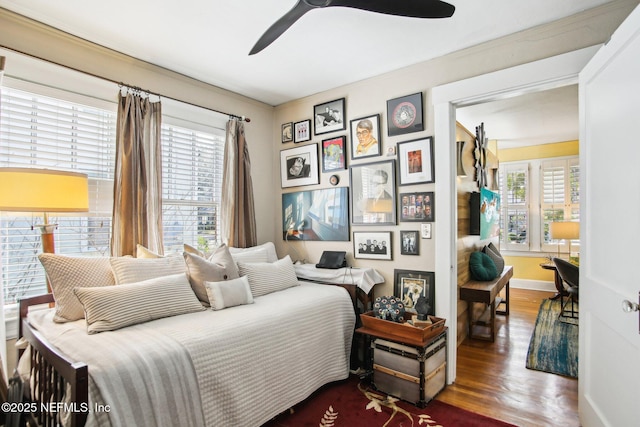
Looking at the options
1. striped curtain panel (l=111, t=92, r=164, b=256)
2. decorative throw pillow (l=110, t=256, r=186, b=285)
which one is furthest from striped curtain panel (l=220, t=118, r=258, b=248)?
decorative throw pillow (l=110, t=256, r=186, b=285)

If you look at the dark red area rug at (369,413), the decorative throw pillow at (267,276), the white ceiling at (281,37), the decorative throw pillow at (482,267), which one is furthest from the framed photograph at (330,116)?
the dark red area rug at (369,413)

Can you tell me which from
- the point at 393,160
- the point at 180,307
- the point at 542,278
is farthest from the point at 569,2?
the point at 542,278

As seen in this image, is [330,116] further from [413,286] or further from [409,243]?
[413,286]

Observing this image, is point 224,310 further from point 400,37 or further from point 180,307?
point 400,37

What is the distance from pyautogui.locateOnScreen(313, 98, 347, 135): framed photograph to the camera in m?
3.32

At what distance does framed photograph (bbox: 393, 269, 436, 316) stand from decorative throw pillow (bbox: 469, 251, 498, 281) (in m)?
1.32

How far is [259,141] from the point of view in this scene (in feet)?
12.4

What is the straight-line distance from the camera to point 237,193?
3354 mm

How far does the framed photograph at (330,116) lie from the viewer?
131 inches

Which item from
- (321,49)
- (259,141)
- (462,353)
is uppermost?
(321,49)

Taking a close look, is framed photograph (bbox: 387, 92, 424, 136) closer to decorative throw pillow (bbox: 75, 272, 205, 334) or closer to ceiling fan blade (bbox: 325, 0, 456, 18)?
ceiling fan blade (bbox: 325, 0, 456, 18)

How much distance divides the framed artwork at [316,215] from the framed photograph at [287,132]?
615 mm

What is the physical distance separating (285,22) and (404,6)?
24.6 inches

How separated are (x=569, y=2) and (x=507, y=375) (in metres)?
2.72
